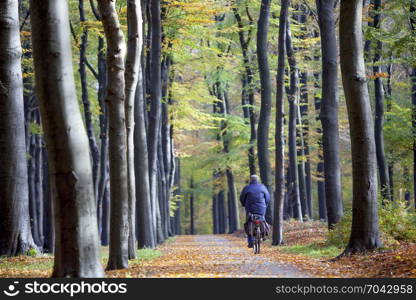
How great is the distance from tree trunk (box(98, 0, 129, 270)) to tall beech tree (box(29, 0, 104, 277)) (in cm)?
354

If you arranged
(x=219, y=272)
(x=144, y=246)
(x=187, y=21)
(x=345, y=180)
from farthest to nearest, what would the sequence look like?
(x=345, y=180) → (x=187, y=21) → (x=144, y=246) → (x=219, y=272)

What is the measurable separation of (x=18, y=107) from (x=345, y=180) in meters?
36.8

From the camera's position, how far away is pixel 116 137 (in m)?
12.0

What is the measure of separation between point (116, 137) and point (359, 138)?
16.0 feet

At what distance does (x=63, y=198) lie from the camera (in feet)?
26.8

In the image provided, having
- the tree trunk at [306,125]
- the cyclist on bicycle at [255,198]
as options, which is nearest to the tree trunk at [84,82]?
the cyclist on bicycle at [255,198]

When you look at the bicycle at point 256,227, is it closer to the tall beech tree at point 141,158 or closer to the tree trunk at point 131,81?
the tall beech tree at point 141,158

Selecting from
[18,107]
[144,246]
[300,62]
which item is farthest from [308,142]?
[18,107]

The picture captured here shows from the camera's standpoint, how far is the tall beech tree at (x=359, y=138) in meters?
13.4

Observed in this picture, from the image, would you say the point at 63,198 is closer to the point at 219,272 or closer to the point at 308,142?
the point at 219,272

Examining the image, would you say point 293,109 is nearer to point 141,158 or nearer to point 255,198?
point 141,158

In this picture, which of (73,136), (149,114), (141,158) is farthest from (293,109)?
(73,136)

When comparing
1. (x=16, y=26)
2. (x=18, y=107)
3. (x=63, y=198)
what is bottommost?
(x=63, y=198)

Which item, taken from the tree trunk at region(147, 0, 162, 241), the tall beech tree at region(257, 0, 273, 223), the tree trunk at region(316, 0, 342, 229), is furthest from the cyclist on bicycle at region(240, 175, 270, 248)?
the tall beech tree at region(257, 0, 273, 223)
